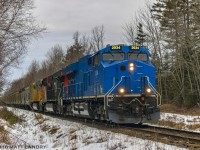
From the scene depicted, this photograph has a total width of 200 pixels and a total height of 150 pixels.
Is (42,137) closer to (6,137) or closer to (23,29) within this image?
(6,137)

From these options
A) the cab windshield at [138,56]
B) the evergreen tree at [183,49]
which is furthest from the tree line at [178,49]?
the cab windshield at [138,56]

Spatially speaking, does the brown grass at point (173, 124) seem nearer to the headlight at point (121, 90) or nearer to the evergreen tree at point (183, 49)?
the headlight at point (121, 90)

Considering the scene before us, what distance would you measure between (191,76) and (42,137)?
26.6m

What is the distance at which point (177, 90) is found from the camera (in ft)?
140

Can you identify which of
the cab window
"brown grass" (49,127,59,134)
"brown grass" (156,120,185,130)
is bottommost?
"brown grass" (49,127,59,134)

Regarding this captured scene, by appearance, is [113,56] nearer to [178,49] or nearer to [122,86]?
[122,86]

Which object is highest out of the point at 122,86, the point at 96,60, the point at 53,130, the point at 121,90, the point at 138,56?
the point at 138,56

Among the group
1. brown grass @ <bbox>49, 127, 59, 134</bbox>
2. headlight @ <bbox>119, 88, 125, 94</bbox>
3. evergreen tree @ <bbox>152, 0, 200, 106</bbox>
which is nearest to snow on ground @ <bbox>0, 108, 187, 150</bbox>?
brown grass @ <bbox>49, 127, 59, 134</bbox>

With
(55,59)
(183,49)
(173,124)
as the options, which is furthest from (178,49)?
(55,59)

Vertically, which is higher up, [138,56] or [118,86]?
[138,56]

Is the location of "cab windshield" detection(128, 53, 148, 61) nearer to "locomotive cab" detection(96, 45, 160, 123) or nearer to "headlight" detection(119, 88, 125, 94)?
"locomotive cab" detection(96, 45, 160, 123)

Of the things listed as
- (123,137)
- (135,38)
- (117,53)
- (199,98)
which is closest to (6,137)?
(123,137)

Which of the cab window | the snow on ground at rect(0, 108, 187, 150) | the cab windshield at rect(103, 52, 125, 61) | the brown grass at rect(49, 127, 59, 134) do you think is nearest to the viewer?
the snow on ground at rect(0, 108, 187, 150)

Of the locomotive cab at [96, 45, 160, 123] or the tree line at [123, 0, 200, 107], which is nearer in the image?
the locomotive cab at [96, 45, 160, 123]
